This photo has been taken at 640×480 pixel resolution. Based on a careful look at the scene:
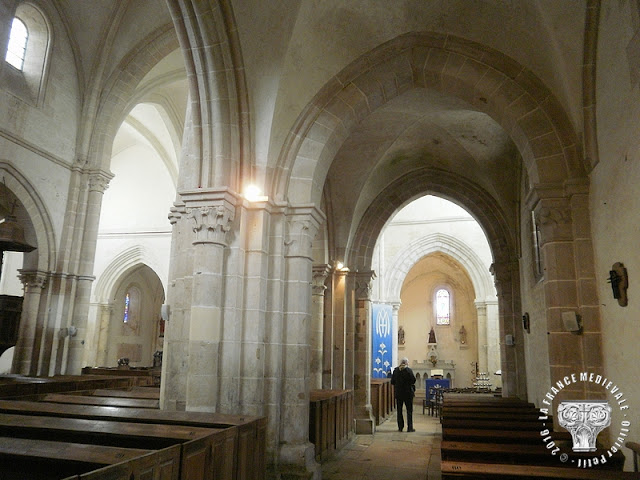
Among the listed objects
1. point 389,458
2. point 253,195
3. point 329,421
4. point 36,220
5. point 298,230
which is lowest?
point 389,458

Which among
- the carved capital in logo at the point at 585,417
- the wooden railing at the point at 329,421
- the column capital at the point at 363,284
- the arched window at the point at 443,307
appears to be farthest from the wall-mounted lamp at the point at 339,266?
the arched window at the point at 443,307

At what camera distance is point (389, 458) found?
8.62m

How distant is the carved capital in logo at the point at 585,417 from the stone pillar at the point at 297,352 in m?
3.05

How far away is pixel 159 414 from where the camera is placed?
485 centimetres

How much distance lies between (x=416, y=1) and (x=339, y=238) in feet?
20.3

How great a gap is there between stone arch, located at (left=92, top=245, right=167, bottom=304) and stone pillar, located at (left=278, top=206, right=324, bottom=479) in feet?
46.3

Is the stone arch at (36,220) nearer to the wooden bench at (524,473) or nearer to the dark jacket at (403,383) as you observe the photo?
the dark jacket at (403,383)

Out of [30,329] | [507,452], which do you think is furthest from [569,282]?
[30,329]

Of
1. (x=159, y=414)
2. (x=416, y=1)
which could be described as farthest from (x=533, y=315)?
(x=159, y=414)

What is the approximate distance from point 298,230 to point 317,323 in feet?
15.9

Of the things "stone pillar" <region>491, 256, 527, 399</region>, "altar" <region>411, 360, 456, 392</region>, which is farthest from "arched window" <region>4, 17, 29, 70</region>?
"altar" <region>411, 360, 456, 392</region>

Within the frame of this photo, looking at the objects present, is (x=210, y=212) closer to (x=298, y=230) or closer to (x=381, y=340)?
(x=298, y=230)

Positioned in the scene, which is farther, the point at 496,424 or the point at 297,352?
the point at 297,352

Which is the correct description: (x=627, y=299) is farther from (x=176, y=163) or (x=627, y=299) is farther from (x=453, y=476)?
(x=176, y=163)
